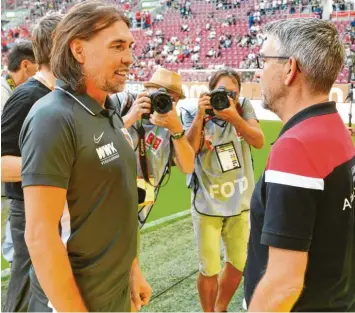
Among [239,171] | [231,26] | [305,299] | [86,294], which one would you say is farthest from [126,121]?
[231,26]

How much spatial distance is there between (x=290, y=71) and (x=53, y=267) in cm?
84

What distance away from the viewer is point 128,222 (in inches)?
56.3

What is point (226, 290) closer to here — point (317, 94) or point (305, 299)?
point (305, 299)

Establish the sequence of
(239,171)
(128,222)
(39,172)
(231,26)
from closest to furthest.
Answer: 1. (39,172)
2. (128,222)
3. (239,171)
4. (231,26)

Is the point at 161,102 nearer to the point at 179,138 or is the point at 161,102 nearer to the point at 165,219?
the point at 179,138

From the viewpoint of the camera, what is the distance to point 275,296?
1.16 meters

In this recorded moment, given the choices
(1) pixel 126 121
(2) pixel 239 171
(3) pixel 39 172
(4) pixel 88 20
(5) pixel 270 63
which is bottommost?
(2) pixel 239 171

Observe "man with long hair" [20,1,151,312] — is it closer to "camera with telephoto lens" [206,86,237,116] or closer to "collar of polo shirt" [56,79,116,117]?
"collar of polo shirt" [56,79,116,117]

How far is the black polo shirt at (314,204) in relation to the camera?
1147mm

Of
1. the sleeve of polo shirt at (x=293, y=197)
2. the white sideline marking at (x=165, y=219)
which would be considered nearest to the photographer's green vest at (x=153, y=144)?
the sleeve of polo shirt at (x=293, y=197)

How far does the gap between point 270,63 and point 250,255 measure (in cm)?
58

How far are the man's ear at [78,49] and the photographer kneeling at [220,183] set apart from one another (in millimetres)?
1393

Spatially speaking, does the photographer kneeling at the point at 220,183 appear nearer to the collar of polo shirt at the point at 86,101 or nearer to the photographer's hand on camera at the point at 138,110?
the photographer's hand on camera at the point at 138,110

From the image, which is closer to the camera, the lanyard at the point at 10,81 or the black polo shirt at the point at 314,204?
the black polo shirt at the point at 314,204
